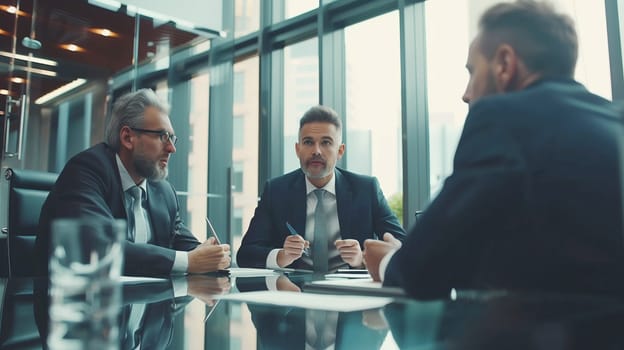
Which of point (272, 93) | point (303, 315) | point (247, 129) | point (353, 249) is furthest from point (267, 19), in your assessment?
point (303, 315)

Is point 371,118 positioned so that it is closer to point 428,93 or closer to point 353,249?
point 428,93

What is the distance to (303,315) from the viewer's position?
95cm

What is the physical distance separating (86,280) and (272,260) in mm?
1901

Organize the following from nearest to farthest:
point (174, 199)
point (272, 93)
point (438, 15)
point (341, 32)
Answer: point (174, 199)
point (438, 15)
point (341, 32)
point (272, 93)

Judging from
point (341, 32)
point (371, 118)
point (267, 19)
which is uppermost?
point (267, 19)

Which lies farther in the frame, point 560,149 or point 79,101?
point 79,101

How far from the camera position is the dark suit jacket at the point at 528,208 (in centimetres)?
76

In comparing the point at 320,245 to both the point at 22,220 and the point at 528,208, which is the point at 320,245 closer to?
the point at 22,220

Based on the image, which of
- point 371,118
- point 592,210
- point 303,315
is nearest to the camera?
point 592,210

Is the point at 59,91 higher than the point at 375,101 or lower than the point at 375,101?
higher

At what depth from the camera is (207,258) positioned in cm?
198

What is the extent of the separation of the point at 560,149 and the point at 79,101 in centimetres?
490

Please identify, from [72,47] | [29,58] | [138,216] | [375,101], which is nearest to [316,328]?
[138,216]

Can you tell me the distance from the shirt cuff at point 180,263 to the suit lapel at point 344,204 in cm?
87
